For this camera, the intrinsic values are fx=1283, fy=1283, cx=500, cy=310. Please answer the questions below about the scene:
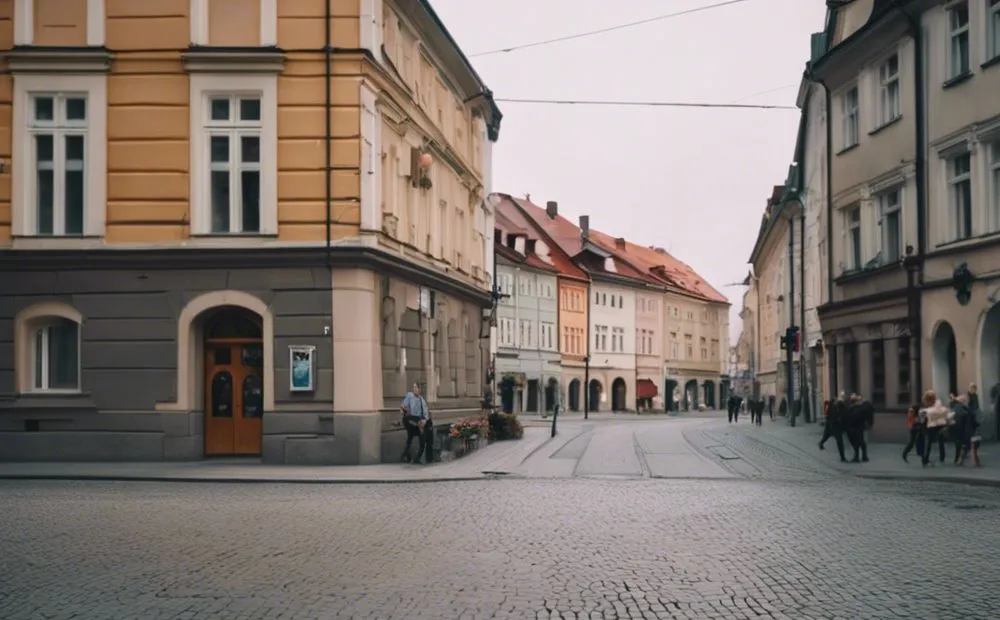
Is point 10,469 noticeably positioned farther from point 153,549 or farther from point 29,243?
point 153,549

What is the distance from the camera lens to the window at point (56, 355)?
28562 mm

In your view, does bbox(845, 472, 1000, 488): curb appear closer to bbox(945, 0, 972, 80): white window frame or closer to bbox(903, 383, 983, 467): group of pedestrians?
bbox(903, 383, 983, 467): group of pedestrians

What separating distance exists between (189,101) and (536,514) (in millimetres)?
15020

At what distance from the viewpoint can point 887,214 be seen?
117ft

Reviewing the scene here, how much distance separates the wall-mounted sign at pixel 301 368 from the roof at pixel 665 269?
8684cm

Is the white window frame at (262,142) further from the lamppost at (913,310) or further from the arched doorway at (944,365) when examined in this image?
the arched doorway at (944,365)

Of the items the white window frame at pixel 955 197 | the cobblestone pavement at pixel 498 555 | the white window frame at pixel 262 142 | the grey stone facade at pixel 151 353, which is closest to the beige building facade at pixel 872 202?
the white window frame at pixel 955 197

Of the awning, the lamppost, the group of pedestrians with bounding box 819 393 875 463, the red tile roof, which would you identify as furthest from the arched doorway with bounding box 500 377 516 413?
the group of pedestrians with bounding box 819 393 875 463

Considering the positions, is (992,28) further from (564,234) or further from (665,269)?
(665,269)

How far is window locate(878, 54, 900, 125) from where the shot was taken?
34.7 meters

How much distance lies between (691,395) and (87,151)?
10178 cm

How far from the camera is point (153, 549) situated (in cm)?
1355

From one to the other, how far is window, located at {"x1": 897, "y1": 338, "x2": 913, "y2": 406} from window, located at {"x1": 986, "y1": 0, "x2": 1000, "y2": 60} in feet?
26.1

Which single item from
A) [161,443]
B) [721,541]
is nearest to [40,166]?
[161,443]
